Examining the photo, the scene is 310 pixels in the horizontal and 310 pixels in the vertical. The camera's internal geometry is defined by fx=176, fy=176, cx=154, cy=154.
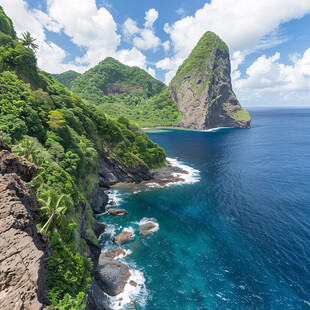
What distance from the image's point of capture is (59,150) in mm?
38281

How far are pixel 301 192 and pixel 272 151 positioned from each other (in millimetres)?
57147

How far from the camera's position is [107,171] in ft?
219

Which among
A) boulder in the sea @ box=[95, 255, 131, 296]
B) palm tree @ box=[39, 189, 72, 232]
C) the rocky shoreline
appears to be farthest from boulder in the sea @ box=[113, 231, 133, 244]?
palm tree @ box=[39, 189, 72, 232]

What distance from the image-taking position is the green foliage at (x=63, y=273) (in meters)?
17.2

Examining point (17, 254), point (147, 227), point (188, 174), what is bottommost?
point (147, 227)

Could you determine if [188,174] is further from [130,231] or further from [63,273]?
[63,273]

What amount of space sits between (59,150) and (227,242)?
41390 millimetres

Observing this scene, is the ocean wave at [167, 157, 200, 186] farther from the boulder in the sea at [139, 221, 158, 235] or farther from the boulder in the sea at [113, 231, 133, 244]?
the boulder in the sea at [113, 231, 133, 244]

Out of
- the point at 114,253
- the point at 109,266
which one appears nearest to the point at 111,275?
the point at 109,266

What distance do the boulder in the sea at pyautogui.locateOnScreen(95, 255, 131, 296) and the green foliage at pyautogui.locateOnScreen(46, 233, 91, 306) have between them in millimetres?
7391

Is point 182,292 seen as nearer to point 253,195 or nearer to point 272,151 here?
point 253,195

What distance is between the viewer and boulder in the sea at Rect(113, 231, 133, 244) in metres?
37.7

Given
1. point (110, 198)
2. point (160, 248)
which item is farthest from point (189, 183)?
point (160, 248)

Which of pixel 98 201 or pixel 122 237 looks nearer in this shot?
pixel 122 237
